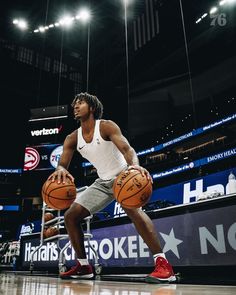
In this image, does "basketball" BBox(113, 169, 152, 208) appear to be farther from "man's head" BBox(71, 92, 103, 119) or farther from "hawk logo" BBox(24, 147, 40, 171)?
"hawk logo" BBox(24, 147, 40, 171)

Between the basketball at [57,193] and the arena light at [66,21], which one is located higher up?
the arena light at [66,21]

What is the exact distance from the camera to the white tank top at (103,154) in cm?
249

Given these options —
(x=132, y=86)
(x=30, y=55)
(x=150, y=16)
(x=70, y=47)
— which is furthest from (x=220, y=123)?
(x=30, y=55)

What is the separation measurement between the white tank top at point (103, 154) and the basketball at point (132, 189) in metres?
0.43

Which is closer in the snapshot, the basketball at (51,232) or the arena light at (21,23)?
the basketball at (51,232)

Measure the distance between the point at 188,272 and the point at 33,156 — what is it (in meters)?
10.5

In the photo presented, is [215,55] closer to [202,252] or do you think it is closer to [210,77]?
[210,77]

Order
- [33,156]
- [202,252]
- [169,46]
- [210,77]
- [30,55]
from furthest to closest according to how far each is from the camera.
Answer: [30,55] < [33,156] < [169,46] < [210,77] < [202,252]

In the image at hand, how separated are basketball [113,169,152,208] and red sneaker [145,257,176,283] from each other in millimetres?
473

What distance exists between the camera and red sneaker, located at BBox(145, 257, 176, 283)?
2143 mm

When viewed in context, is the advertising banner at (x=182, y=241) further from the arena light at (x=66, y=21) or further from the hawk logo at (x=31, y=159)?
the hawk logo at (x=31, y=159)

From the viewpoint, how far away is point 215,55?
10.3 metres

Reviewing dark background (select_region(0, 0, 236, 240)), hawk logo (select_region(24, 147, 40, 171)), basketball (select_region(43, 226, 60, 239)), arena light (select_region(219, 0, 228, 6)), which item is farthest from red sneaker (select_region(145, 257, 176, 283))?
hawk logo (select_region(24, 147, 40, 171))

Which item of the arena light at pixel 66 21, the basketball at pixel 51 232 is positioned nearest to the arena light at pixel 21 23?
the arena light at pixel 66 21
